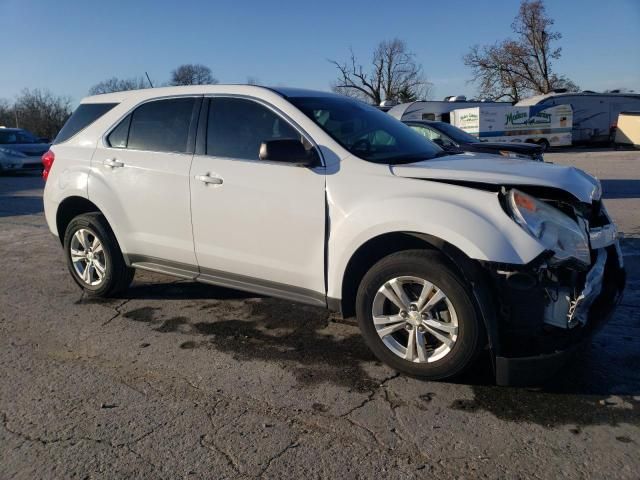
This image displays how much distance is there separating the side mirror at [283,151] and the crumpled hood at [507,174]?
2.08ft

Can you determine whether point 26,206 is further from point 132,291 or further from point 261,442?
point 261,442

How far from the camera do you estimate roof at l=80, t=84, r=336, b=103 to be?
4.23 metres

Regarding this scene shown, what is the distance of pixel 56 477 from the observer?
8.41ft

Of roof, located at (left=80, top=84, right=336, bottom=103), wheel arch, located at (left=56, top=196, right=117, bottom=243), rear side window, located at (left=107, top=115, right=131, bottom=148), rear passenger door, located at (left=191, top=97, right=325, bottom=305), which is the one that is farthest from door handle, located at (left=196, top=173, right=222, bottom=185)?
wheel arch, located at (left=56, top=196, right=117, bottom=243)

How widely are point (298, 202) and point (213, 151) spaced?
936 mm

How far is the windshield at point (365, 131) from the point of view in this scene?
153 inches

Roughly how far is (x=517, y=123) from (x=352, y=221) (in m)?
28.8

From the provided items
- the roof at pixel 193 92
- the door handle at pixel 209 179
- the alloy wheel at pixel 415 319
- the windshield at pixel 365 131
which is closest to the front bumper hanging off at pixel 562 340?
the alloy wheel at pixel 415 319

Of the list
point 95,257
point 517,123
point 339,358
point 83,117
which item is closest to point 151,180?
point 95,257

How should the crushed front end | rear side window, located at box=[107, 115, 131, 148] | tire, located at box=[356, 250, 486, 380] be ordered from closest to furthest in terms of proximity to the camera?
the crushed front end → tire, located at box=[356, 250, 486, 380] → rear side window, located at box=[107, 115, 131, 148]

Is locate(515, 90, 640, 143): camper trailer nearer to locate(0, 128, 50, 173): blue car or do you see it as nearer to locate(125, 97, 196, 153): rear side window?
locate(0, 128, 50, 173): blue car

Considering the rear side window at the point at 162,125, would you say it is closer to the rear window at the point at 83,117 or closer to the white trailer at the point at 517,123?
the rear window at the point at 83,117

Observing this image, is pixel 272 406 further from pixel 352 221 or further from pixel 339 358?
pixel 352 221

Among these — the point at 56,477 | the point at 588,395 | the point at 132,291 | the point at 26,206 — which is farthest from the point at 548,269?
the point at 26,206
